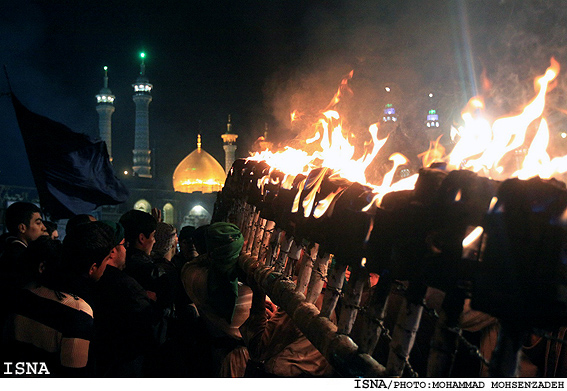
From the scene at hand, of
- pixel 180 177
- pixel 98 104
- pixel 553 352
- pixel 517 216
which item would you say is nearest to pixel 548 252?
pixel 517 216

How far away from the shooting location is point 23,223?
486 cm

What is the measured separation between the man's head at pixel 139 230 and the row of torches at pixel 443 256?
2.01m

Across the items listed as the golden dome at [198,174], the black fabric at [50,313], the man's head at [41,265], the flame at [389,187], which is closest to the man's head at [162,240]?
the man's head at [41,265]

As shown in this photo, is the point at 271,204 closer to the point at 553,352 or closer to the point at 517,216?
the point at 553,352

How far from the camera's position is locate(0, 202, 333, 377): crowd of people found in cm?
245

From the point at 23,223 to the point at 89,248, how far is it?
2465 millimetres

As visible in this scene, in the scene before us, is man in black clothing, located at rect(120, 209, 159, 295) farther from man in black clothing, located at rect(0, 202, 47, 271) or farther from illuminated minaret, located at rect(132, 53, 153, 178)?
illuminated minaret, located at rect(132, 53, 153, 178)

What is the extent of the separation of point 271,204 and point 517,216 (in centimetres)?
260

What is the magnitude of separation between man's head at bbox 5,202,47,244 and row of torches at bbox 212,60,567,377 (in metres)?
3.36

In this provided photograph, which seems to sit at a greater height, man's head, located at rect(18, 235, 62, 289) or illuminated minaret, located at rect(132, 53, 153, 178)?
illuminated minaret, located at rect(132, 53, 153, 178)

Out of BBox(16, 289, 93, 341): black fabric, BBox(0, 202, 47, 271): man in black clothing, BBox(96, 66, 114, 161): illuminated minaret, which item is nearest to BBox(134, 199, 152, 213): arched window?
BBox(96, 66, 114, 161): illuminated minaret

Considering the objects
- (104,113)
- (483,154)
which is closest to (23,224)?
(483,154)

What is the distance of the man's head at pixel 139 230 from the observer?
14.1 ft

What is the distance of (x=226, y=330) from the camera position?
349 cm
